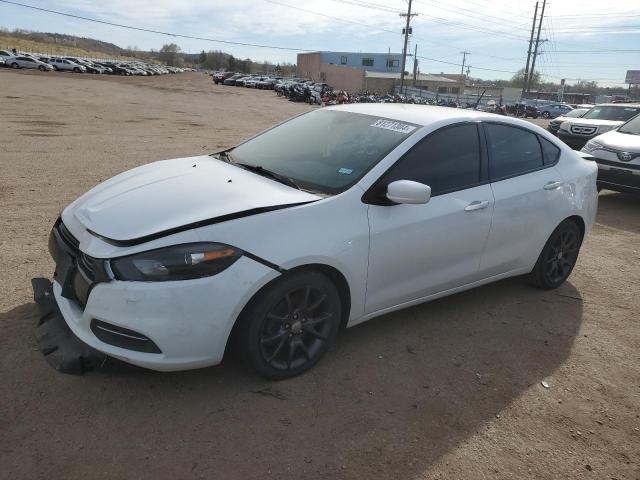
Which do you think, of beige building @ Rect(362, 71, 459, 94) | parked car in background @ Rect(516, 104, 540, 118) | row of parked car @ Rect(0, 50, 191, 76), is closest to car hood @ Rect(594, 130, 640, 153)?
parked car in background @ Rect(516, 104, 540, 118)

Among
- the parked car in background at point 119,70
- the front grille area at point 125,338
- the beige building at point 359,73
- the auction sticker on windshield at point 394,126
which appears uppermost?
the beige building at point 359,73

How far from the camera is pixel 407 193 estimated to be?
316 cm

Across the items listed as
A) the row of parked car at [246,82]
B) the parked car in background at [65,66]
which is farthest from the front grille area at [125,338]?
the row of parked car at [246,82]

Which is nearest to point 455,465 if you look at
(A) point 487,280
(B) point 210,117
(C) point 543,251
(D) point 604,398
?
(D) point 604,398

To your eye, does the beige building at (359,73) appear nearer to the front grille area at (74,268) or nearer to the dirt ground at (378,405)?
the dirt ground at (378,405)

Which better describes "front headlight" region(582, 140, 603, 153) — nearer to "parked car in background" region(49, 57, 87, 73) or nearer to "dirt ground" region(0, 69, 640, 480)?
"dirt ground" region(0, 69, 640, 480)

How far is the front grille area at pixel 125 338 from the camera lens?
2.66m

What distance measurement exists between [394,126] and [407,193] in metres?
0.81

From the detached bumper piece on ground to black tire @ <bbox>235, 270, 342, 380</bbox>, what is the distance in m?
0.82

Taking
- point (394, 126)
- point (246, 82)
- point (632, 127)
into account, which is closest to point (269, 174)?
point (394, 126)

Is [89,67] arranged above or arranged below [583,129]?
above

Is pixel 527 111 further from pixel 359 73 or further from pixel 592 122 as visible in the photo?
pixel 359 73

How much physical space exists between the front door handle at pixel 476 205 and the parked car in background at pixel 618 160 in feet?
19.2

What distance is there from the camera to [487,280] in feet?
13.8
